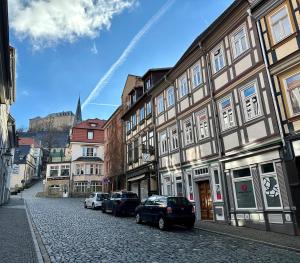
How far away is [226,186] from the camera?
49.0ft

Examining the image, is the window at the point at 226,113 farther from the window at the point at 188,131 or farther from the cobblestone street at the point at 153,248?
the cobblestone street at the point at 153,248

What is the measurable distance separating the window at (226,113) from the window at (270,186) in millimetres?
3124

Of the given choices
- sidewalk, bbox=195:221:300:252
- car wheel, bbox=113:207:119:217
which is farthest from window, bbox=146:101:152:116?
sidewalk, bbox=195:221:300:252

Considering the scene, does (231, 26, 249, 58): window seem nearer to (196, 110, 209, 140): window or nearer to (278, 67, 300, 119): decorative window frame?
(278, 67, 300, 119): decorative window frame

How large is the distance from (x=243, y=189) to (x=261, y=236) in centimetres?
310

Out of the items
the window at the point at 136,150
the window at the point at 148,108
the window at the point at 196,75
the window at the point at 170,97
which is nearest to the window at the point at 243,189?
the window at the point at 196,75

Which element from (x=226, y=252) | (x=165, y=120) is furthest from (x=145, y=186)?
(x=226, y=252)

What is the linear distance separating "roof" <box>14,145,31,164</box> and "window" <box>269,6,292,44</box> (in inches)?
2891

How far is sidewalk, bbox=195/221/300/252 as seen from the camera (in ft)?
31.2

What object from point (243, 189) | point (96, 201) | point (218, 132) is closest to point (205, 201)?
point (243, 189)

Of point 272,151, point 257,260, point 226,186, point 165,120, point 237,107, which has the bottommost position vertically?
point 257,260

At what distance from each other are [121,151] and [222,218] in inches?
763

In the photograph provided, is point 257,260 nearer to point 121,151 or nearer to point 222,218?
point 222,218

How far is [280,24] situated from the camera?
12.6 meters
